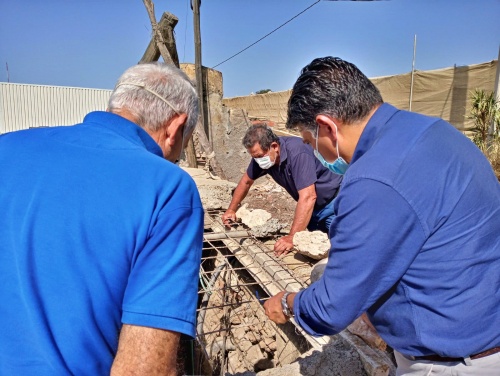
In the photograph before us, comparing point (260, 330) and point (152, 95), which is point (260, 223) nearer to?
point (260, 330)

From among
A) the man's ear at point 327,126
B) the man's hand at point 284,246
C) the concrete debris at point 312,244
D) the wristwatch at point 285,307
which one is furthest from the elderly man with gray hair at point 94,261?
the man's hand at point 284,246

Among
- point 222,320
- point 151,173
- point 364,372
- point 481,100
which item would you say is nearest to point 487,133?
point 481,100

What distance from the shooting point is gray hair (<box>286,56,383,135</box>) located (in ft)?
4.85

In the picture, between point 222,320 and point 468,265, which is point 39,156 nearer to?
point 468,265

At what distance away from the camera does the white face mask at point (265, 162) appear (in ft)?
13.1

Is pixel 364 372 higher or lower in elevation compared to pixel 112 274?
lower

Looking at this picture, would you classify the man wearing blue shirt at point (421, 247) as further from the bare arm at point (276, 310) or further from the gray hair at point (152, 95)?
the gray hair at point (152, 95)

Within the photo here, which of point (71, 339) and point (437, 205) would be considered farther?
point (437, 205)

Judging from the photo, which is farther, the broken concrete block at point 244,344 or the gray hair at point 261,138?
the broken concrete block at point 244,344

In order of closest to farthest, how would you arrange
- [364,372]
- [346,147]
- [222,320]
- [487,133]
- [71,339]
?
[71,339] → [346,147] → [364,372] → [222,320] → [487,133]

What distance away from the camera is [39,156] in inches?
44.0

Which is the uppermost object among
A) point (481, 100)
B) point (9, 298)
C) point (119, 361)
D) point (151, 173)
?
point (481, 100)

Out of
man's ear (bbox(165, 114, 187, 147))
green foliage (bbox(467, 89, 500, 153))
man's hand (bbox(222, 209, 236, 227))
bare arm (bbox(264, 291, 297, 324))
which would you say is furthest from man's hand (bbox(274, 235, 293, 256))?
green foliage (bbox(467, 89, 500, 153))

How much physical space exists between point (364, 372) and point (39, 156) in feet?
6.20
